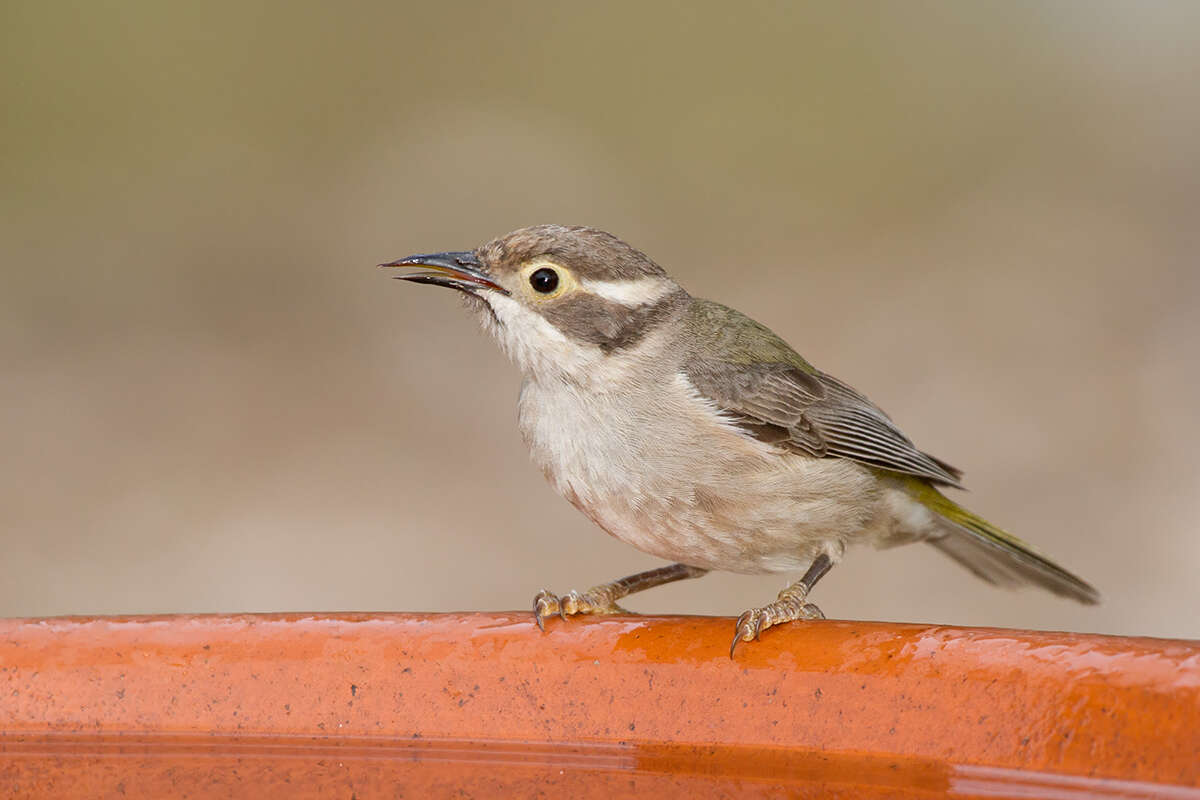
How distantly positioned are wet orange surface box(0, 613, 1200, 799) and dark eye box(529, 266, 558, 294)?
3.93 feet

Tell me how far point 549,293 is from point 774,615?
1.28 metres

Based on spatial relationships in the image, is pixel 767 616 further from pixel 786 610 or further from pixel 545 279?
pixel 545 279

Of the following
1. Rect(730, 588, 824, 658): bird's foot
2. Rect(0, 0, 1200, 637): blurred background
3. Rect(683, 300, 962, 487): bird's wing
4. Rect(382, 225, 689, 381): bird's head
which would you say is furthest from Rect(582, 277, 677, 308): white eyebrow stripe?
Rect(0, 0, 1200, 637): blurred background

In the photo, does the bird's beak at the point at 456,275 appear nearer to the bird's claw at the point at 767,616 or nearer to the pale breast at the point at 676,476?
the pale breast at the point at 676,476

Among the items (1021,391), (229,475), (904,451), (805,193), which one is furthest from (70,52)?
(904,451)

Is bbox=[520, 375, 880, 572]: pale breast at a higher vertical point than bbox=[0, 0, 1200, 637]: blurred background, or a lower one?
lower

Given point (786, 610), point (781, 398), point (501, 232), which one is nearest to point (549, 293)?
point (781, 398)

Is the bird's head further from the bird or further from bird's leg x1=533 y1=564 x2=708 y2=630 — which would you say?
bird's leg x1=533 y1=564 x2=708 y2=630

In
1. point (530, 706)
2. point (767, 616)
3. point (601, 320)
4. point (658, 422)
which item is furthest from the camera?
point (601, 320)

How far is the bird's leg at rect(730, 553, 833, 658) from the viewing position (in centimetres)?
363

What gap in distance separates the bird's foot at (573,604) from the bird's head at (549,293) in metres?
0.72

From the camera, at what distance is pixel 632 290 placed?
4.62 meters

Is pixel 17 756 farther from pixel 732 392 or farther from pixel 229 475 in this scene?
pixel 229 475

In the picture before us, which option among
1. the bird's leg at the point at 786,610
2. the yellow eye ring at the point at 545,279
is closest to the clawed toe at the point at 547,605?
the bird's leg at the point at 786,610
